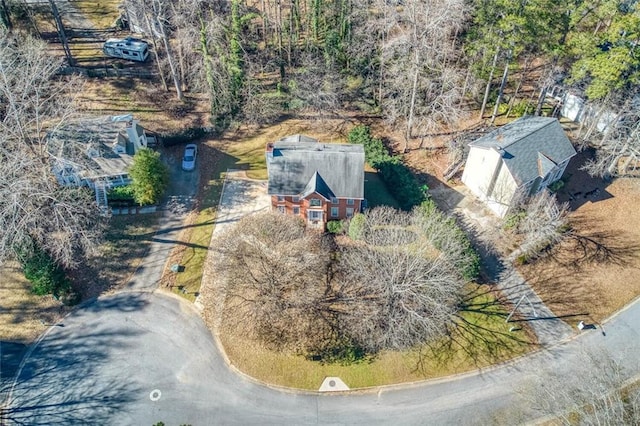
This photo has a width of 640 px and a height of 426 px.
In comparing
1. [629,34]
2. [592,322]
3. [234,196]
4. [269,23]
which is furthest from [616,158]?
[269,23]

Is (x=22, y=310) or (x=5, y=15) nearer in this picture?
(x=22, y=310)

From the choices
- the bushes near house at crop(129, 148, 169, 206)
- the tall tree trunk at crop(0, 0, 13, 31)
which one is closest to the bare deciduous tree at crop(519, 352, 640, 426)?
the bushes near house at crop(129, 148, 169, 206)

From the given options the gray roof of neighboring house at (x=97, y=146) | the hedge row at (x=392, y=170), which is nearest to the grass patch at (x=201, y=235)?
the gray roof of neighboring house at (x=97, y=146)

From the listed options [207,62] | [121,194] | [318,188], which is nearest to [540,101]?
[318,188]

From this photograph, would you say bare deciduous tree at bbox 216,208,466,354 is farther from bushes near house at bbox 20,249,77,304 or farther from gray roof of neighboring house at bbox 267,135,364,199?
Answer: bushes near house at bbox 20,249,77,304

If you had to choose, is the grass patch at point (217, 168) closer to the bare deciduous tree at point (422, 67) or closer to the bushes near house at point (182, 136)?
the bushes near house at point (182, 136)

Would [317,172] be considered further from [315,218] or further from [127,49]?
[127,49]

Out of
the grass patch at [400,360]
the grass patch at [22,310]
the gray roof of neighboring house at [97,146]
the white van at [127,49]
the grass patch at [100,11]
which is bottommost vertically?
the grass patch at [400,360]
